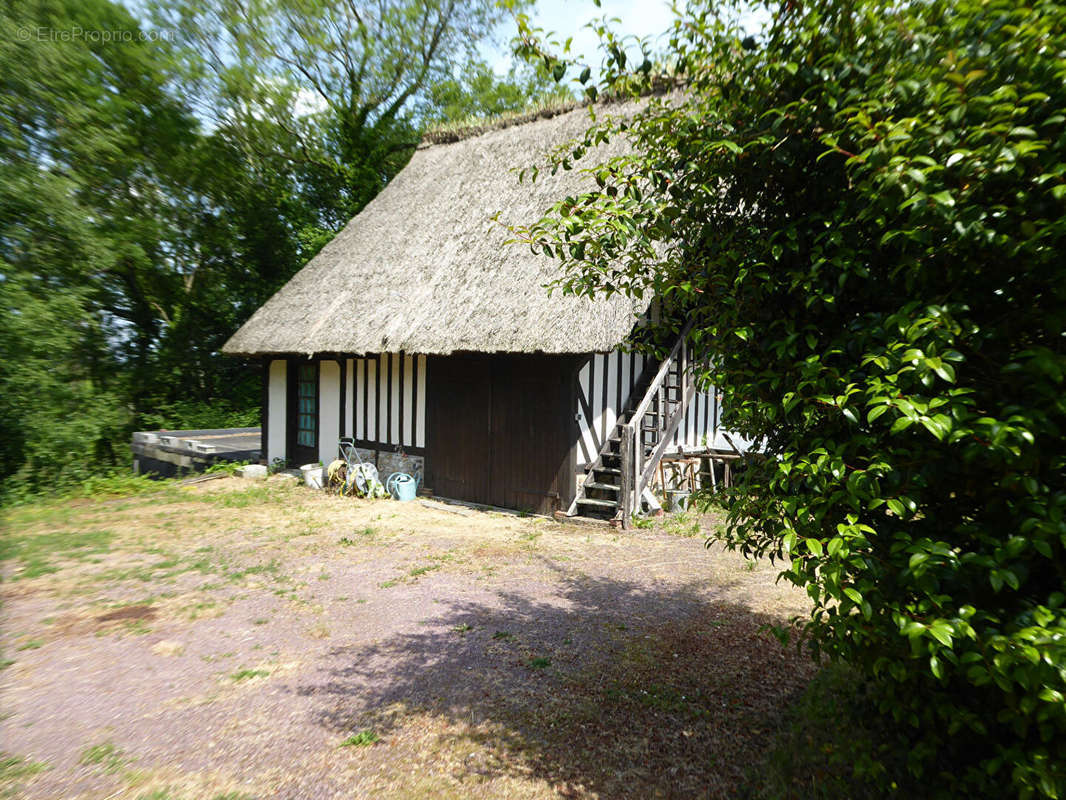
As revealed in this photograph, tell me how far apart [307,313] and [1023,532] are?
12.1 meters

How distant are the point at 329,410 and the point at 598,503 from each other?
6.48 meters

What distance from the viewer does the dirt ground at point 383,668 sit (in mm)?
3023

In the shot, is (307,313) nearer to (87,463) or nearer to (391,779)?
(87,463)

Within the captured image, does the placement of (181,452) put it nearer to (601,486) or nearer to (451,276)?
(451,276)

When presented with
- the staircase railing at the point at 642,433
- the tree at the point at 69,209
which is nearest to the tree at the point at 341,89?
the tree at the point at 69,209

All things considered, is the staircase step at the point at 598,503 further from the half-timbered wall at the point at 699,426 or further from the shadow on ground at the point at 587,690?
the shadow on ground at the point at 587,690

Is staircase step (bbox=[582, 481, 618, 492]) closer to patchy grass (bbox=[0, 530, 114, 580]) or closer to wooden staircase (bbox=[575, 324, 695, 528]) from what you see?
wooden staircase (bbox=[575, 324, 695, 528])

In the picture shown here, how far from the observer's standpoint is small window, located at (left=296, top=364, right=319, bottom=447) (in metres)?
12.9

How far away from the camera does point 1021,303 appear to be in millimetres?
1867

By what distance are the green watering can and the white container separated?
1.75 m

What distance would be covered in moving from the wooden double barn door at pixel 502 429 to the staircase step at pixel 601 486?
0.25m

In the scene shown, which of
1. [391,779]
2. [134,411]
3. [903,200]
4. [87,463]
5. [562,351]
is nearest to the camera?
[903,200]

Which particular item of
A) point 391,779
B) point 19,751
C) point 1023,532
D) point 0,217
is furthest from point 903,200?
point 0,217

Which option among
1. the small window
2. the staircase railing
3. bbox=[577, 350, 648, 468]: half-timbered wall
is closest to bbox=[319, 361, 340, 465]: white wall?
the small window
